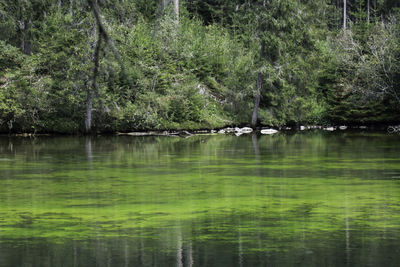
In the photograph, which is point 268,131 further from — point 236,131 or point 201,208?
point 201,208

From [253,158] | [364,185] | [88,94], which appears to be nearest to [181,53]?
[88,94]

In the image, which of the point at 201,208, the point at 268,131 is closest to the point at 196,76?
the point at 268,131

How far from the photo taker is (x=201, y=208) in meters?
12.6

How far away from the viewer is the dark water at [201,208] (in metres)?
8.74

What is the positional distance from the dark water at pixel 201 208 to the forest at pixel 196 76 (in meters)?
10.6

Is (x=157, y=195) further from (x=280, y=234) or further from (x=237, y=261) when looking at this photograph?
(x=237, y=261)

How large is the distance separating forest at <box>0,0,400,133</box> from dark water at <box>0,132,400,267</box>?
10.6m

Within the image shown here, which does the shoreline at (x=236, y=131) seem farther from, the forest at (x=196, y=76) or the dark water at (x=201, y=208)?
the dark water at (x=201, y=208)

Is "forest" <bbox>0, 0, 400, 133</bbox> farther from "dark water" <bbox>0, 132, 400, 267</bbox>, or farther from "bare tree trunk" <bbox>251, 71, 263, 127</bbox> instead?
"dark water" <bbox>0, 132, 400, 267</bbox>

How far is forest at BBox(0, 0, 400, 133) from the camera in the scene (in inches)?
1358

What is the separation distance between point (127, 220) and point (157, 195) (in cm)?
297

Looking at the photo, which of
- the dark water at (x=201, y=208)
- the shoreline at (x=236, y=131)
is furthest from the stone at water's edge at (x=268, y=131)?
the dark water at (x=201, y=208)

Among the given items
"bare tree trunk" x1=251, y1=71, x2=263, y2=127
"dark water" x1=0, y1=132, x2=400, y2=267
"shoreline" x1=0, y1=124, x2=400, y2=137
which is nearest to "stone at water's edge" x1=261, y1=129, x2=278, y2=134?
"shoreline" x1=0, y1=124, x2=400, y2=137

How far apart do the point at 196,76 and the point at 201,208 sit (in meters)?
28.8
